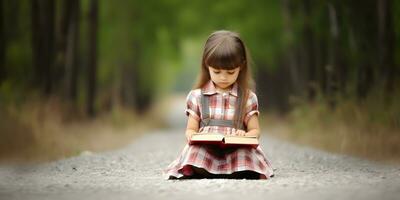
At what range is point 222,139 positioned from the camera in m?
8.04

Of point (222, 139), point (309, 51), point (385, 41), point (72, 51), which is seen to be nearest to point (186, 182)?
point (222, 139)

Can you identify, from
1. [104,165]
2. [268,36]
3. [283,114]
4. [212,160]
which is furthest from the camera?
[283,114]

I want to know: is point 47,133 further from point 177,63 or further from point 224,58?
point 177,63

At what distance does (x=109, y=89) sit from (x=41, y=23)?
40.2ft

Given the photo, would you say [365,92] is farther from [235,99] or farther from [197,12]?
[197,12]

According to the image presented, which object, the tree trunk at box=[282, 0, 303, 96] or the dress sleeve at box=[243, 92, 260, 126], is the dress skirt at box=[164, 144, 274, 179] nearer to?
the dress sleeve at box=[243, 92, 260, 126]

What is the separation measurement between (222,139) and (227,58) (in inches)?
35.2

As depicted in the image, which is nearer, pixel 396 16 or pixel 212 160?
pixel 212 160

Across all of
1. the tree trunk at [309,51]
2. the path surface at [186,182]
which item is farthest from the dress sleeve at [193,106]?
the tree trunk at [309,51]

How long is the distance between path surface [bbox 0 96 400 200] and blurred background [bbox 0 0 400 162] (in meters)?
1.35

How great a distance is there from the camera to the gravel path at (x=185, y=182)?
689cm

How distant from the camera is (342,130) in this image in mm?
14312

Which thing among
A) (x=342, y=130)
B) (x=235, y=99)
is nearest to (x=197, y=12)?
(x=342, y=130)

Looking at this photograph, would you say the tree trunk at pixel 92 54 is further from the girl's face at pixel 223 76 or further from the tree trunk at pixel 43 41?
the girl's face at pixel 223 76
